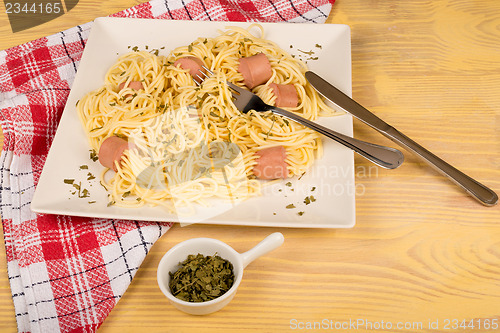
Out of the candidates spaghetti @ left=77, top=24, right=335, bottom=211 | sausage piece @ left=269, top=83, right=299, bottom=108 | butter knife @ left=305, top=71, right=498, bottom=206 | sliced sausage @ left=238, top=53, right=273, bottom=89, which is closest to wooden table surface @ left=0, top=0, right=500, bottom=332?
butter knife @ left=305, top=71, right=498, bottom=206

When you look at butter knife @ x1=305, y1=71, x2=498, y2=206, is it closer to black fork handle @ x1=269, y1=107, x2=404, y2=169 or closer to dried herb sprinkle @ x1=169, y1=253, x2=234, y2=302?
black fork handle @ x1=269, y1=107, x2=404, y2=169

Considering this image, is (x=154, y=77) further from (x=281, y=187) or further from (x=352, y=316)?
(x=352, y=316)

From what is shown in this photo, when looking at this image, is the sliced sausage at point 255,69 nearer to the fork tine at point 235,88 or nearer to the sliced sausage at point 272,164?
the fork tine at point 235,88

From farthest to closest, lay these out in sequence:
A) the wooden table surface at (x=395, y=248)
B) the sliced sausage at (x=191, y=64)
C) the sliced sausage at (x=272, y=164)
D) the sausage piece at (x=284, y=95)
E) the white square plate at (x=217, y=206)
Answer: the sliced sausage at (x=191, y=64) → the sausage piece at (x=284, y=95) → the sliced sausage at (x=272, y=164) → the white square plate at (x=217, y=206) → the wooden table surface at (x=395, y=248)

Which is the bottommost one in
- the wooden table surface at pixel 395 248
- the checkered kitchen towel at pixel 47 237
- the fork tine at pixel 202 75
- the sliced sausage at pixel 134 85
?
the wooden table surface at pixel 395 248

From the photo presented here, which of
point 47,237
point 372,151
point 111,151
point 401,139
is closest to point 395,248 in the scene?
point 372,151

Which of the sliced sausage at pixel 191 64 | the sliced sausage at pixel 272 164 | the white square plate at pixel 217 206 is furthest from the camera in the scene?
the sliced sausage at pixel 191 64

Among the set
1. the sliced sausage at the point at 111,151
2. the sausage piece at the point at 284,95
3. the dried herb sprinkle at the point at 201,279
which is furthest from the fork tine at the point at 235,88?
the dried herb sprinkle at the point at 201,279
